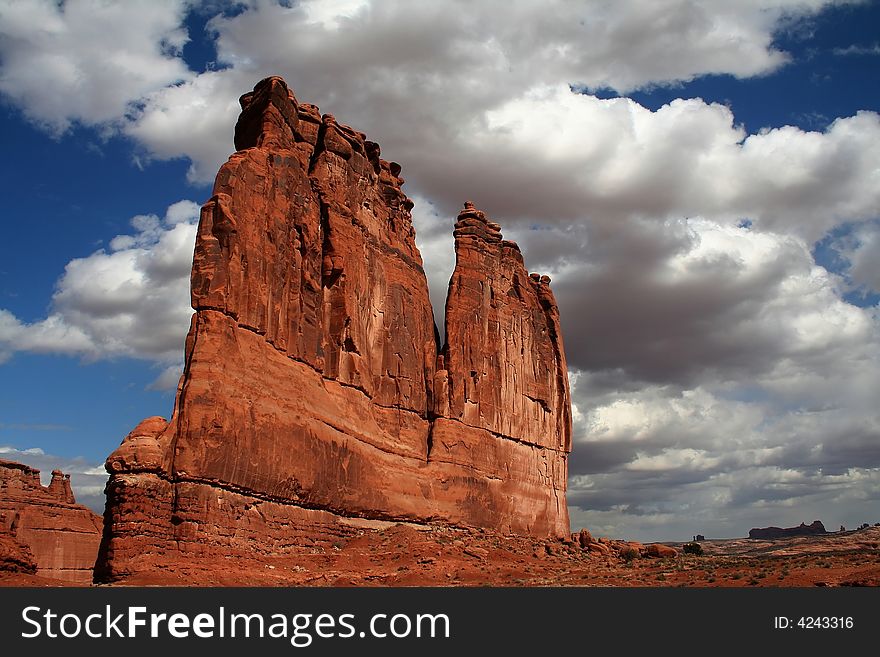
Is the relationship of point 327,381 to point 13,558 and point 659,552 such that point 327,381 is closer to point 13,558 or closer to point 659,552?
point 13,558

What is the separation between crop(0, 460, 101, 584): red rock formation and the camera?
182 feet

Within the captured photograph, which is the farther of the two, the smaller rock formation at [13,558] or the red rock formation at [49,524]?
the red rock formation at [49,524]

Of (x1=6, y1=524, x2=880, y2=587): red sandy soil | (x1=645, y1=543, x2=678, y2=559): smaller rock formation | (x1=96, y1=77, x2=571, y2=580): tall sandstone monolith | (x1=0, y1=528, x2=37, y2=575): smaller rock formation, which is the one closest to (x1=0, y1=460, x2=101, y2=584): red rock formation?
(x1=6, y1=524, x2=880, y2=587): red sandy soil

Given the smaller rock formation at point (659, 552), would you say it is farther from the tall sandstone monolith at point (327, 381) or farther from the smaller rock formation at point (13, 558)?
the smaller rock formation at point (13, 558)

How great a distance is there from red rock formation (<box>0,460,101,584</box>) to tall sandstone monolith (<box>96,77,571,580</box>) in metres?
22.7

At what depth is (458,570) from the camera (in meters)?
41.2

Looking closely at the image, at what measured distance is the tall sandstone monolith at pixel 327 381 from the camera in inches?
1326

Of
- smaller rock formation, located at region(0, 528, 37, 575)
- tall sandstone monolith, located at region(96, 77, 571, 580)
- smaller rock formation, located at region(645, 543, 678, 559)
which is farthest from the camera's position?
smaller rock formation, located at region(645, 543, 678, 559)

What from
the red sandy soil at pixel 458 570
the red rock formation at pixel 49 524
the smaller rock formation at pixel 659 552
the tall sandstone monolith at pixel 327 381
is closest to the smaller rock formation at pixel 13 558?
the red sandy soil at pixel 458 570

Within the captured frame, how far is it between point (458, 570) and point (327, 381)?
37.2ft

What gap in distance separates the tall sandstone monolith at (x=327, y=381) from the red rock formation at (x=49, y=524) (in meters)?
22.7

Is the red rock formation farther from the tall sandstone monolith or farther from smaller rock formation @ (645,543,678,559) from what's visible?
smaller rock formation @ (645,543,678,559)

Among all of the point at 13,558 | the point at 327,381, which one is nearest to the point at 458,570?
the point at 327,381
